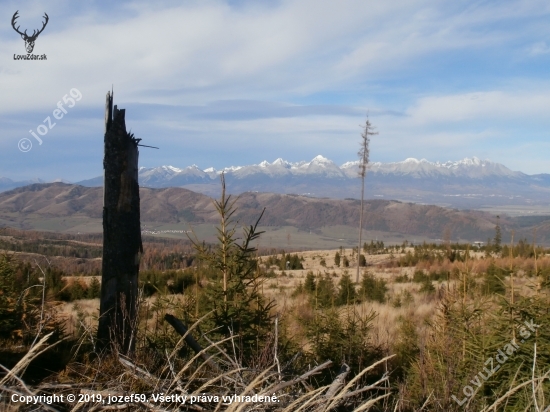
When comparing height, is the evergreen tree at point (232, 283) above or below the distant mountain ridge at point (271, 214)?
above

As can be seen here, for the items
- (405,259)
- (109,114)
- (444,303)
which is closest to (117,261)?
(109,114)

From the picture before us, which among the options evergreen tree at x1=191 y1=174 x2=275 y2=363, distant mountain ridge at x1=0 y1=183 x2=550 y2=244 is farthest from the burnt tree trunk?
distant mountain ridge at x1=0 y1=183 x2=550 y2=244

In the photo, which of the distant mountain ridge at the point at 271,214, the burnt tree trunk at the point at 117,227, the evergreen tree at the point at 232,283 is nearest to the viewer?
the burnt tree trunk at the point at 117,227

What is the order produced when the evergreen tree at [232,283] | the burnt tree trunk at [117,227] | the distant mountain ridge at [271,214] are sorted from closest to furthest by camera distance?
the burnt tree trunk at [117,227], the evergreen tree at [232,283], the distant mountain ridge at [271,214]

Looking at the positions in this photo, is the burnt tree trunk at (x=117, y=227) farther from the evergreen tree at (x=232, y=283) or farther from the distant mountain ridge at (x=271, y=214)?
the distant mountain ridge at (x=271, y=214)

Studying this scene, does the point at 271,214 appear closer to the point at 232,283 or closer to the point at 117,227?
the point at 232,283

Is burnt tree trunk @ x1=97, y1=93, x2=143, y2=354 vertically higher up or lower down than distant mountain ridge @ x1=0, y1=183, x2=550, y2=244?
higher up

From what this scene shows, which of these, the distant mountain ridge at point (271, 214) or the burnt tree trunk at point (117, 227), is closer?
the burnt tree trunk at point (117, 227)

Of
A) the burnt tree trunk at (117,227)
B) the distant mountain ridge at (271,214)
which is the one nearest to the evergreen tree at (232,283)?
the burnt tree trunk at (117,227)

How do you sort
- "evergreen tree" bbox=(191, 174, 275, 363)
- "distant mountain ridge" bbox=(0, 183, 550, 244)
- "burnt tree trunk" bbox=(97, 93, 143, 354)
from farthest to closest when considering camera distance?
"distant mountain ridge" bbox=(0, 183, 550, 244) < "evergreen tree" bbox=(191, 174, 275, 363) < "burnt tree trunk" bbox=(97, 93, 143, 354)

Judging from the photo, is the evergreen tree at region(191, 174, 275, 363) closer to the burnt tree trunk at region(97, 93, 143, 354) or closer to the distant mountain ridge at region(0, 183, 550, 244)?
the burnt tree trunk at region(97, 93, 143, 354)

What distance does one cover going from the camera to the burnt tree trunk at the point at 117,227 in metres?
4.72

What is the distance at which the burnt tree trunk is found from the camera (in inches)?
186

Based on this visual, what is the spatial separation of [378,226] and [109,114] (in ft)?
495
